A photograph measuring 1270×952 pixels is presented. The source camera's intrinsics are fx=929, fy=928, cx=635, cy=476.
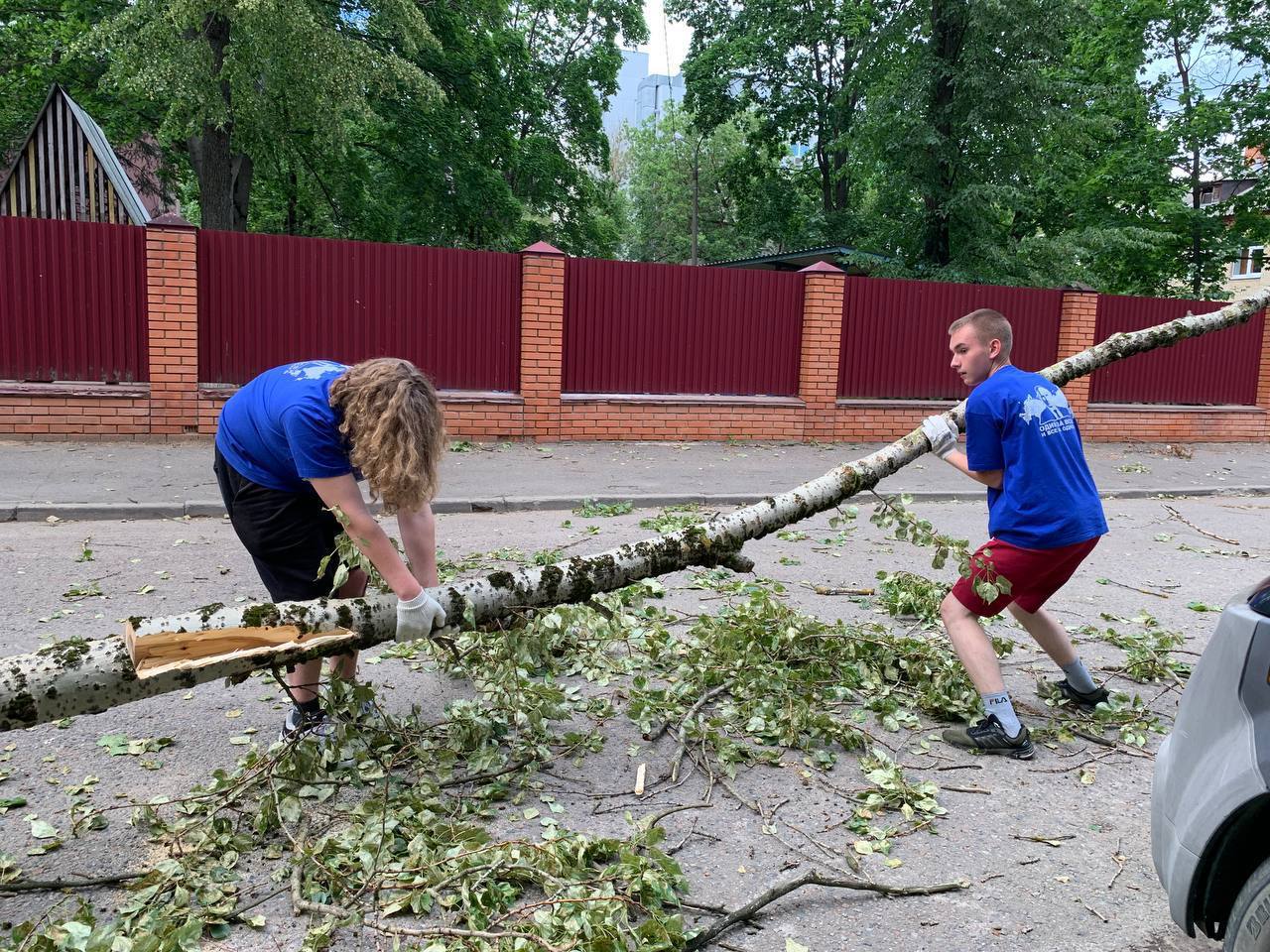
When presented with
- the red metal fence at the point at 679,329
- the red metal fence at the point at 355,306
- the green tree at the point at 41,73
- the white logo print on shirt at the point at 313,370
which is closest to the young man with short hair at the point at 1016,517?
the white logo print on shirt at the point at 313,370

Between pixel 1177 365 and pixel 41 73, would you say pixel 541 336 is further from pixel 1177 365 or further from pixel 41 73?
pixel 41 73

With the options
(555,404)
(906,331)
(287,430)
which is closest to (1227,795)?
(287,430)

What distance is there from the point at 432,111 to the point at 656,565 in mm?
18164

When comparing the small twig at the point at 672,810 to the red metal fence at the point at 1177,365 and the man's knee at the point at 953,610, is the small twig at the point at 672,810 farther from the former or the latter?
the red metal fence at the point at 1177,365

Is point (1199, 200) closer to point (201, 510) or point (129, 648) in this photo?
point (201, 510)

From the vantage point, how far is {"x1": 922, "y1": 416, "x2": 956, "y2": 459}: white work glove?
4016 mm

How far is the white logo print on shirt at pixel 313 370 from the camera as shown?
3102 mm

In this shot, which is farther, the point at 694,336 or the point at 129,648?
the point at 694,336

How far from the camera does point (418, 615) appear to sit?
290 centimetres

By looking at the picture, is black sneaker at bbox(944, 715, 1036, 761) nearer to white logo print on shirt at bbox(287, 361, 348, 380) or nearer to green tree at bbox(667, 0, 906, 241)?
white logo print on shirt at bbox(287, 361, 348, 380)

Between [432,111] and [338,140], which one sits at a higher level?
[432,111]

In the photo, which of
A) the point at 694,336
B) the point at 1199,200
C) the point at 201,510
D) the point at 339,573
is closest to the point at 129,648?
the point at 339,573

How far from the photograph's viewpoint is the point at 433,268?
11.6m

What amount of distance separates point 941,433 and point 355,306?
29.1ft
